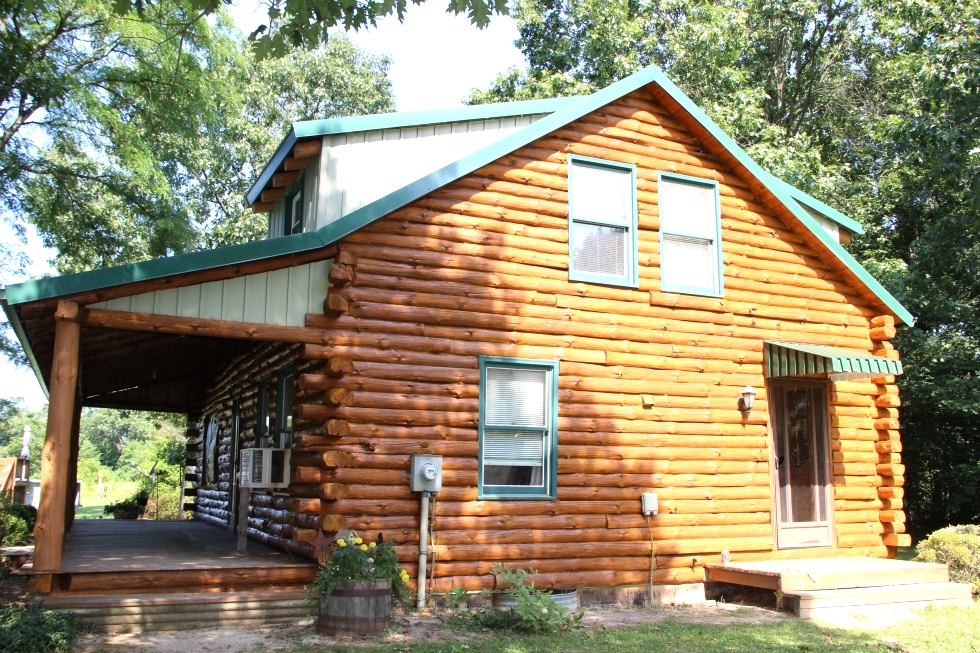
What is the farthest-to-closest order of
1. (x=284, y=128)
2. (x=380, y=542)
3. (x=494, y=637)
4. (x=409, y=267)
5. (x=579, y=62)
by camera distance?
(x=284, y=128) < (x=579, y=62) < (x=409, y=267) < (x=380, y=542) < (x=494, y=637)

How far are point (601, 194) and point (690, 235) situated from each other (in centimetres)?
138

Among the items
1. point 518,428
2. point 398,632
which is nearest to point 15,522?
point 398,632

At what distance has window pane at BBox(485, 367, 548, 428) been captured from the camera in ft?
32.5

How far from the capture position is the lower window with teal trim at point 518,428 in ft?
32.1

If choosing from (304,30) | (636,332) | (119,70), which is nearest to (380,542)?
(636,332)

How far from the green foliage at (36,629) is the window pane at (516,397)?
4593 millimetres

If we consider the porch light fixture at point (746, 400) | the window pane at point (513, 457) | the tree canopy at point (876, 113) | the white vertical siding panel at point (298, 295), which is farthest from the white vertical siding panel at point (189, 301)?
the tree canopy at point (876, 113)

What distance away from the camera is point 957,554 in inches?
451

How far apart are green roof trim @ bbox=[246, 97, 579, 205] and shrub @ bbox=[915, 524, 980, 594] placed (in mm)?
7969

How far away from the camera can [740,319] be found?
11539 millimetres

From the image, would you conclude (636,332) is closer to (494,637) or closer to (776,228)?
(776,228)

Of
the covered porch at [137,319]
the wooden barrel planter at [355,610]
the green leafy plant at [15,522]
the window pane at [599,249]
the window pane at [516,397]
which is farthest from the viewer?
the green leafy plant at [15,522]

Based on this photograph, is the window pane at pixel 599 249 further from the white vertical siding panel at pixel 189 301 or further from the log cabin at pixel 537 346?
the white vertical siding panel at pixel 189 301

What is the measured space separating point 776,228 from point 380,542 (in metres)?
7.02
